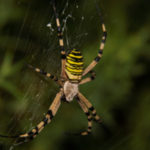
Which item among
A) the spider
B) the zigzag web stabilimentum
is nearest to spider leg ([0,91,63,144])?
the spider

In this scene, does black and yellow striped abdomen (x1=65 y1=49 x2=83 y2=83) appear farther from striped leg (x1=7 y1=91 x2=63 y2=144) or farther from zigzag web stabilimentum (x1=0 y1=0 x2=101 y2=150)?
striped leg (x1=7 y1=91 x2=63 y2=144)

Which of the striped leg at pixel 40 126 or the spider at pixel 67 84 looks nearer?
the spider at pixel 67 84

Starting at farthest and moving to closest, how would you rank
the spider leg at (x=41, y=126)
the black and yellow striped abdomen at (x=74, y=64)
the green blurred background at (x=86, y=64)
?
the green blurred background at (x=86, y=64) < the spider leg at (x=41, y=126) < the black and yellow striped abdomen at (x=74, y=64)

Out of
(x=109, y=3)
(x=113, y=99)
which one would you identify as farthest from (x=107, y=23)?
(x=113, y=99)

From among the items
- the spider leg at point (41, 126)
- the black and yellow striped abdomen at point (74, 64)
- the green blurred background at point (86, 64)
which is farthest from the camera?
the green blurred background at point (86, 64)

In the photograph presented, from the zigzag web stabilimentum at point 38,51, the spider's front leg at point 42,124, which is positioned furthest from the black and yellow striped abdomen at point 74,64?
the spider's front leg at point 42,124

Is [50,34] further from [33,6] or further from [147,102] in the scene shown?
[147,102]

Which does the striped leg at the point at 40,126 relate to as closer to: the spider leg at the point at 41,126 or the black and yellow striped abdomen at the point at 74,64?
the spider leg at the point at 41,126
